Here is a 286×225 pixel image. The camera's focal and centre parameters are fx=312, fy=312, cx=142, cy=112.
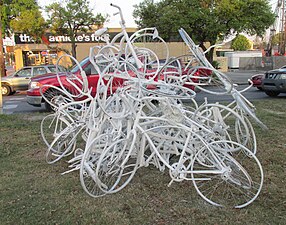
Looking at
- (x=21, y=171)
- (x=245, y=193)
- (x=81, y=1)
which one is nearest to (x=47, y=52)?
(x=81, y=1)

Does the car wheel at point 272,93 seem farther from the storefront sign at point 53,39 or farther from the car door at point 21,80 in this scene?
the storefront sign at point 53,39

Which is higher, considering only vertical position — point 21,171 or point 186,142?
point 186,142

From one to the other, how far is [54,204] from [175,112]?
1.75 meters

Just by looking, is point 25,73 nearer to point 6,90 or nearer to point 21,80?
point 21,80

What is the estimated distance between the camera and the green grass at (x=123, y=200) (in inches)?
125

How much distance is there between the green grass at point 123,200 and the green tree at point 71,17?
Answer: 1806 cm

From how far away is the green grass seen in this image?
3.17m

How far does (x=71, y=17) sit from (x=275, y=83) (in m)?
14.8

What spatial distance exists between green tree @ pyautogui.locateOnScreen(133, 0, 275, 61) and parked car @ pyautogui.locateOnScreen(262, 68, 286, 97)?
7.57 m

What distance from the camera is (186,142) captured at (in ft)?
11.8

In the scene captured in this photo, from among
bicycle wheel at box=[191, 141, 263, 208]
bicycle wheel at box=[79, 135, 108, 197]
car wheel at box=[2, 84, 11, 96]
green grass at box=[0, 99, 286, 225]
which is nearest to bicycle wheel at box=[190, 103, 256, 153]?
bicycle wheel at box=[191, 141, 263, 208]

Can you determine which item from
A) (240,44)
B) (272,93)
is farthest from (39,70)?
(240,44)

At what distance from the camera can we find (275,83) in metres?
11.7

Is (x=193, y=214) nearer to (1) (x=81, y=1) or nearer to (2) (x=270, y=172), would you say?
(2) (x=270, y=172)
